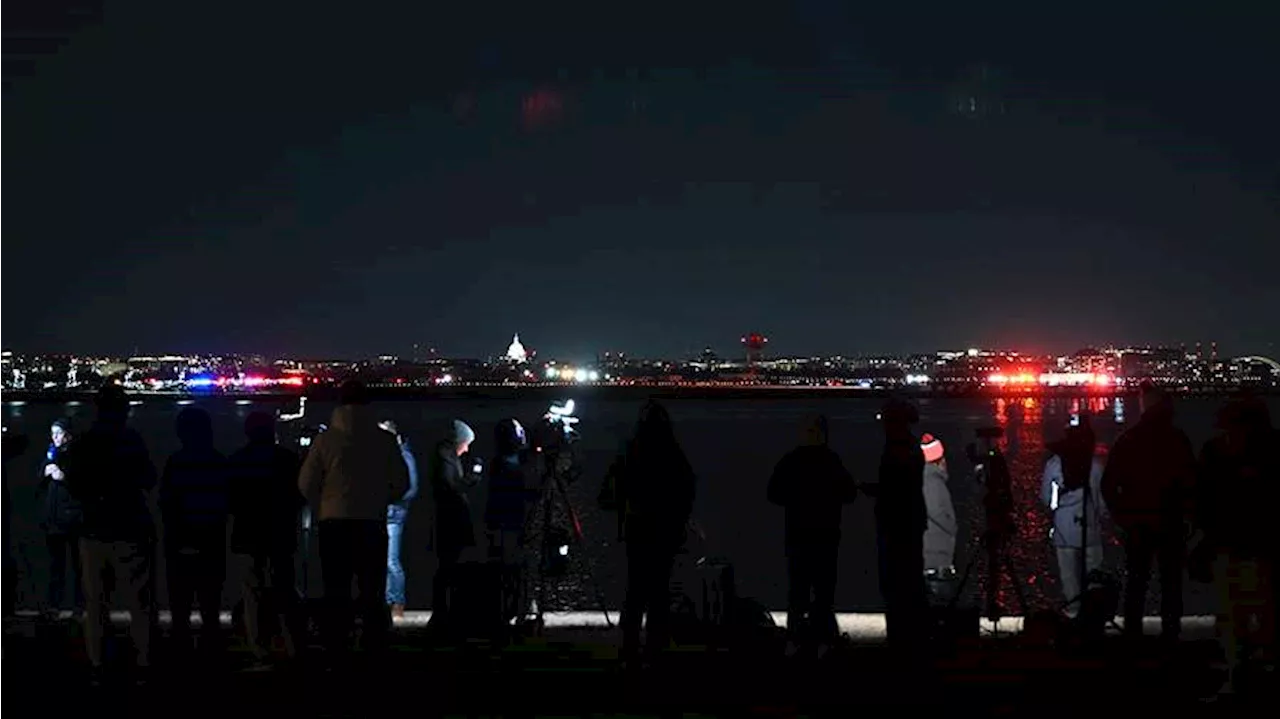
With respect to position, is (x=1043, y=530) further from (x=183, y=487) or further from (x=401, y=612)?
(x=183, y=487)

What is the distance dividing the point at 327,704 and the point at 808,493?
329cm

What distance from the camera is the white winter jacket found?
1098cm

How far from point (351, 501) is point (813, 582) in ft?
9.94

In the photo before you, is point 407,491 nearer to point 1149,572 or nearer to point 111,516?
point 111,516

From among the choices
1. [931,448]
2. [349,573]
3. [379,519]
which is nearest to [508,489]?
[379,519]

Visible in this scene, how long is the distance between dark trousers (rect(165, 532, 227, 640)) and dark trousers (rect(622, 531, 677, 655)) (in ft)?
8.60

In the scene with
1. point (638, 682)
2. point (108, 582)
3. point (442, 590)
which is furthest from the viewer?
point (442, 590)

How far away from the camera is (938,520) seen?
445 inches

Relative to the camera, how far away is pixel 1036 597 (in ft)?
58.6

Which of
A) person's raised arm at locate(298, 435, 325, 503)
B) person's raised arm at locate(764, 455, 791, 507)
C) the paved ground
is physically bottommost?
the paved ground

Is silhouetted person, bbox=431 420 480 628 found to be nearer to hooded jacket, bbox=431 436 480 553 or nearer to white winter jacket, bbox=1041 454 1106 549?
hooded jacket, bbox=431 436 480 553

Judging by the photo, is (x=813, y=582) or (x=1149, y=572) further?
(x=1149, y=572)

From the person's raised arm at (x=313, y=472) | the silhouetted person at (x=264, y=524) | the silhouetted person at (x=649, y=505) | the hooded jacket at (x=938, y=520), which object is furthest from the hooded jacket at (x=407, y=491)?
the hooded jacket at (x=938, y=520)

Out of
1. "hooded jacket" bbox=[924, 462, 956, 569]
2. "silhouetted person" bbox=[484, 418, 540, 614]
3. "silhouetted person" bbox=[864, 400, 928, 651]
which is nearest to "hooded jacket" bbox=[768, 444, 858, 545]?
"silhouetted person" bbox=[864, 400, 928, 651]
